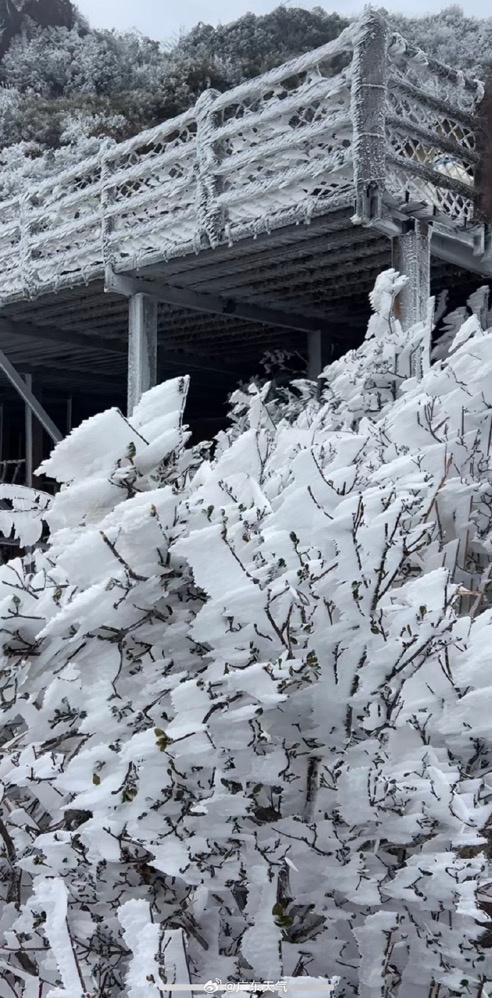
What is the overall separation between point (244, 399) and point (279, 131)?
1929mm

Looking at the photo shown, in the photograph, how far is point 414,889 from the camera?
68.3 inches

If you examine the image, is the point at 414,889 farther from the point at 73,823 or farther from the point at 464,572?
the point at 464,572

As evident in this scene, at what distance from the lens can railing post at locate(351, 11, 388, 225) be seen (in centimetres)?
491

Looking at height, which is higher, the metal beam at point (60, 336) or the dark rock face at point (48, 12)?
the dark rock face at point (48, 12)

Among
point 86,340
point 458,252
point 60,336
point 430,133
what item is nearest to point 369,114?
point 430,133

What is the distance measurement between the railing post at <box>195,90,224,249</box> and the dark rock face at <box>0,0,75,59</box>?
28.3m

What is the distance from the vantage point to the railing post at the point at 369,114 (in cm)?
491

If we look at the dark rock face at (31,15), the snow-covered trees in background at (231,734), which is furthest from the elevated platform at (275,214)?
the dark rock face at (31,15)

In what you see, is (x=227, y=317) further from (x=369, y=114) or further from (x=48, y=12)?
(x=48, y=12)

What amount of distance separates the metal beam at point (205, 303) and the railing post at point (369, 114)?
2797mm

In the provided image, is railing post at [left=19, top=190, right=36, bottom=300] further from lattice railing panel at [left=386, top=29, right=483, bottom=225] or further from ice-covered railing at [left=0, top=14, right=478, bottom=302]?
lattice railing panel at [left=386, top=29, right=483, bottom=225]

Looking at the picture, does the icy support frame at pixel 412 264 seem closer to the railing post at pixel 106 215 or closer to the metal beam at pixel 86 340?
the railing post at pixel 106 215

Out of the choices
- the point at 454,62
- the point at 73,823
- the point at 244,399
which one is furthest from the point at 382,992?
the point at 454,62

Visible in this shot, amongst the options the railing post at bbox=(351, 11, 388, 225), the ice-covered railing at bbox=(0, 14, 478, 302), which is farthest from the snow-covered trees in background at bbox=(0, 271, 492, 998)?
the ice-covered railing at bbox=(0, 14, 478, 302)
